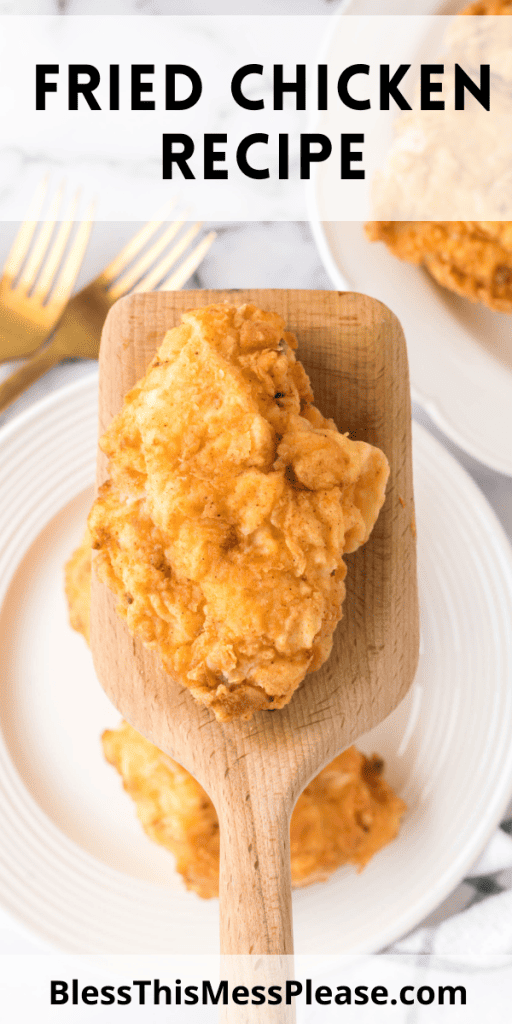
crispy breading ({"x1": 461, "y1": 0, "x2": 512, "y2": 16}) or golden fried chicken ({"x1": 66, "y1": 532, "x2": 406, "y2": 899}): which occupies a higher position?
crispy breading ({"x1": 461, "y1": 0, "x2": 512, "y2": 16})

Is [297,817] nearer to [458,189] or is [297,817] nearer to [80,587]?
[80,587]

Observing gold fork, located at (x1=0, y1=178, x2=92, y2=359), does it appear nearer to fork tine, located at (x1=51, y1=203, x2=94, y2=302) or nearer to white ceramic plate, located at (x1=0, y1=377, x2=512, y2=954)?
fork tine, located at (x1=51, y1=203, x2=94, y2=302)

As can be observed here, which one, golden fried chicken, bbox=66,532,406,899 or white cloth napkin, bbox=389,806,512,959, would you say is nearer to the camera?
golden fried chicken, bbox=66,532,406,899

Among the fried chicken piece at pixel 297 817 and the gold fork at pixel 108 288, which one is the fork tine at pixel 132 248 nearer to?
the gold fork at pixel 108 288

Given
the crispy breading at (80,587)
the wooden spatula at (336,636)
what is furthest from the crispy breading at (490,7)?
the crispy breading at (80,587)

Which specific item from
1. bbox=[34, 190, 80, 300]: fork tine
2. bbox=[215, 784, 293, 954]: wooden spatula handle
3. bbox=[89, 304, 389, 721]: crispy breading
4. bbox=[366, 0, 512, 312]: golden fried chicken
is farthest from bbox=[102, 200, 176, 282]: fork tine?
bbox=[215, 784, 293, 954]: wooden spatula handle

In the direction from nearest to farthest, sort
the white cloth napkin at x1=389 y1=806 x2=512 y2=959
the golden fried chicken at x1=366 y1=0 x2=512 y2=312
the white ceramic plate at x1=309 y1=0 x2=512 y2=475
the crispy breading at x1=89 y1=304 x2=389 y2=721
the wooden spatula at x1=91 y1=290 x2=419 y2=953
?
the crispy breading at x1=89 y1=304 x2=389 y2=721 < the wooden spatula at x1=91 y1=290 x2=419 y2=953 < the golden fried chicken at x1=366 y1=0 x2=512 y2=312 < the white ceramic plate at x1=309 y1=0 x2=512 y2=475 < the white cloth napkin at x1=389 y1=806 x2=512 y2=959

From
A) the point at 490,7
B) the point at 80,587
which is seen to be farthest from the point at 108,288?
the point at 490,7

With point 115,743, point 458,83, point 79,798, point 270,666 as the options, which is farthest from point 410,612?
point 458,83
